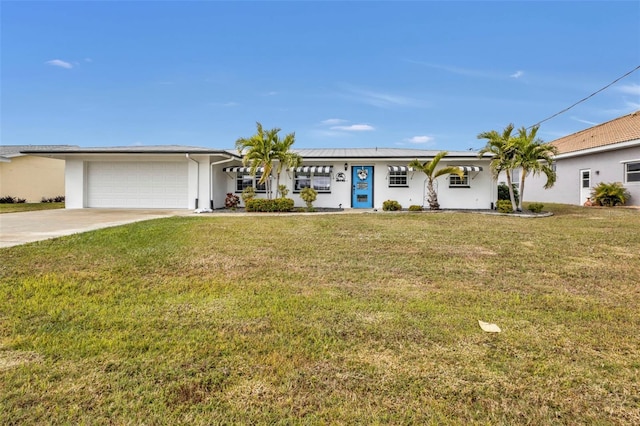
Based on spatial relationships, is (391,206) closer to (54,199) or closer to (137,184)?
(137,184)

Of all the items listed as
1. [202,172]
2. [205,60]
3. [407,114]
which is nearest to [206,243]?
[202,172]

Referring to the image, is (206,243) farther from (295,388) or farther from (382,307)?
(295,388)

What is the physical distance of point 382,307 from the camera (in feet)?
14.1

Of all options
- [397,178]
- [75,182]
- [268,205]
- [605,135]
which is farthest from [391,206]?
[75,182]

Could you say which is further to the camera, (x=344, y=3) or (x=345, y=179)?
(x=345, y=179)

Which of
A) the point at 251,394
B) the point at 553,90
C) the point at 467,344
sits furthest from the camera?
the point at 553,90

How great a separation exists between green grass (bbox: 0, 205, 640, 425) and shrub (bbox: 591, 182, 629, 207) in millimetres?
16037

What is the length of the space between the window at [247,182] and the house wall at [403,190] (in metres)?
0.47

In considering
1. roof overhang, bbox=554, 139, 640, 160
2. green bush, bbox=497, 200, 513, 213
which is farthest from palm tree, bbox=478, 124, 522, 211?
roof overhang, bbox=554, 139, 640, 160

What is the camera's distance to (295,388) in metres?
2.59

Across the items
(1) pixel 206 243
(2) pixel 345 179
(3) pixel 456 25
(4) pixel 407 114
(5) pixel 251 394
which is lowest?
(5) pixel 251 394

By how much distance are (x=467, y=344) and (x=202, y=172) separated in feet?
54.7

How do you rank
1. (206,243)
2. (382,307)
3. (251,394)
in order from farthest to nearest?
(206,243) < (382,307) < (251,394)

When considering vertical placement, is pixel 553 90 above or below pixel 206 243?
→ above
